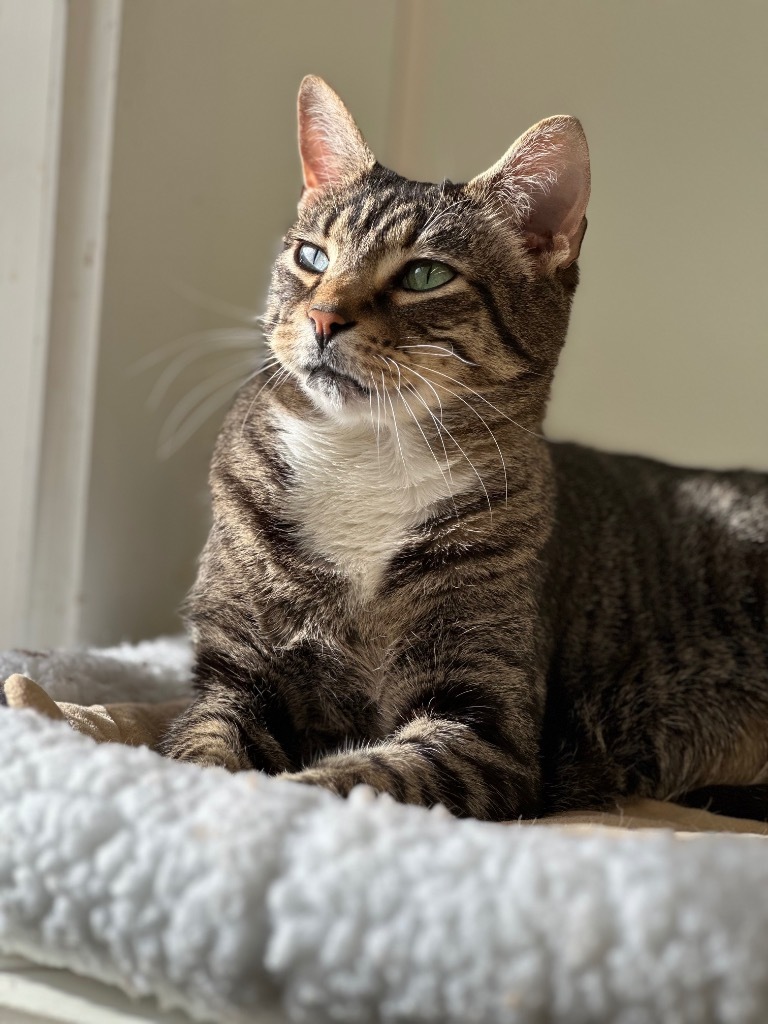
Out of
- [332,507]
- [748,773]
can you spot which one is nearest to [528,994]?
[332,507]

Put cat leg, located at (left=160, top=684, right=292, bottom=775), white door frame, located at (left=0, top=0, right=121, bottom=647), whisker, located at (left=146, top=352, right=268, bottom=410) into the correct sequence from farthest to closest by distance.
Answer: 1. whisker, located at (left=146, top=352, right=268, bottom=410)
2. white door frame, located at (left=0, top=0, right=121, bottom=647)
3. cat leg, located at (left=160, top=684, right=292, bottom=775)

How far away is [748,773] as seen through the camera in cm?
173

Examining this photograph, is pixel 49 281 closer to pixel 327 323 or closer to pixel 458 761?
pixel 327 323

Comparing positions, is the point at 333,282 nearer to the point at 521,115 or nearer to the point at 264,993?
the point at 264,993

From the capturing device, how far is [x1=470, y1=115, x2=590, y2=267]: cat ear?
58.5 inches

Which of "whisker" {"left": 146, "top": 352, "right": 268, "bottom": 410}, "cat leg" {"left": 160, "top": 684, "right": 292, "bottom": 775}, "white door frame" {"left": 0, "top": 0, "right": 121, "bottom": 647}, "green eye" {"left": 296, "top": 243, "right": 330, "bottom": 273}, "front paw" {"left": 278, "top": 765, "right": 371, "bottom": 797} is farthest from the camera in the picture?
"whisker" {"left": 146, "top": 352, "right": 268, "bottom": 410}

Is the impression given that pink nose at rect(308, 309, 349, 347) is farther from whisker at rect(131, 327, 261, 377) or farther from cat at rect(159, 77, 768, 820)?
whisker at rect(131, 327, 261, 377)

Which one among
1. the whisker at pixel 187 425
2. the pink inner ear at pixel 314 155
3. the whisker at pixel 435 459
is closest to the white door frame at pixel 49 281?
the whisker at pixel 187 425

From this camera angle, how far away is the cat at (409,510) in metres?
1.37

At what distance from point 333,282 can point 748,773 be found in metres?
1.04

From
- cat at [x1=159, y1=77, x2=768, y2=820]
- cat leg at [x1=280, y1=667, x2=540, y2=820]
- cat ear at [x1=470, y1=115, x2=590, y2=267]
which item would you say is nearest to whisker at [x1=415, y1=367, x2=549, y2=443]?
cat at [x1=159, y1=77, x2=768, y2=820]

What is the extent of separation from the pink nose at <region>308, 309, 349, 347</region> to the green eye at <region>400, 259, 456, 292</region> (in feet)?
0.49

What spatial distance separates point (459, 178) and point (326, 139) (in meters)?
1.18

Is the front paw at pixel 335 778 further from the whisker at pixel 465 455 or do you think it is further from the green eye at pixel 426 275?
the green eye at pixel 426 275
